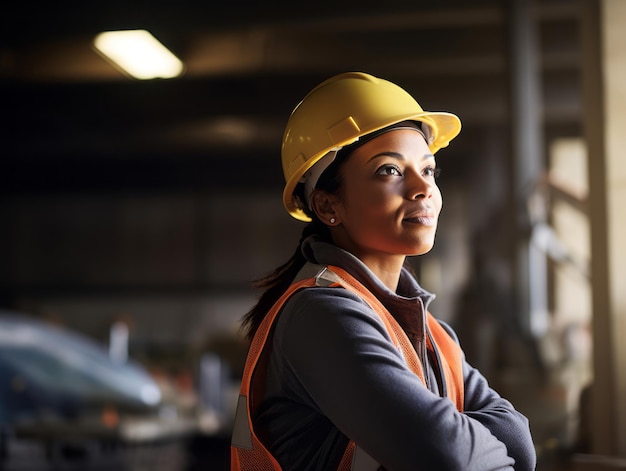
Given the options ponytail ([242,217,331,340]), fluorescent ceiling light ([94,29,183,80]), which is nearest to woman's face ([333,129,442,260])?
ponytail ([242,217,331,340])

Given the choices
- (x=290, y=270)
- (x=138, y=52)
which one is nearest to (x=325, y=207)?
(x=290, y=270)

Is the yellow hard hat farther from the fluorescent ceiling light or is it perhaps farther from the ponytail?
the fluorescent ceiling light

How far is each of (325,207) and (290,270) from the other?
15 centimetres

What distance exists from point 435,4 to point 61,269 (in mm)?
15709

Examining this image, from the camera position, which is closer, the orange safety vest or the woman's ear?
the orange safety vest

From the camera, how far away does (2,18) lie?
761 centimetres

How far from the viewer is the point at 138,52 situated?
8844mm

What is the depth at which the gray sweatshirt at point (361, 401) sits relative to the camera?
1334 mm

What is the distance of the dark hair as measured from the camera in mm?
1642

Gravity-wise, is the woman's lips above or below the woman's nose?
below

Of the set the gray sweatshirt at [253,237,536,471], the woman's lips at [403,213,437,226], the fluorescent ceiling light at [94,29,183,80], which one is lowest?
the gray sweatshirt at [253,237,536,471]

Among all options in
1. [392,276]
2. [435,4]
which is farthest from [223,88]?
[392,276]

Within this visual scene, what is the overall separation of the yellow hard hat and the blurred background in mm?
1113

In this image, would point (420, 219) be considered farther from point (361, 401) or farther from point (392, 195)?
point (361, 401)
